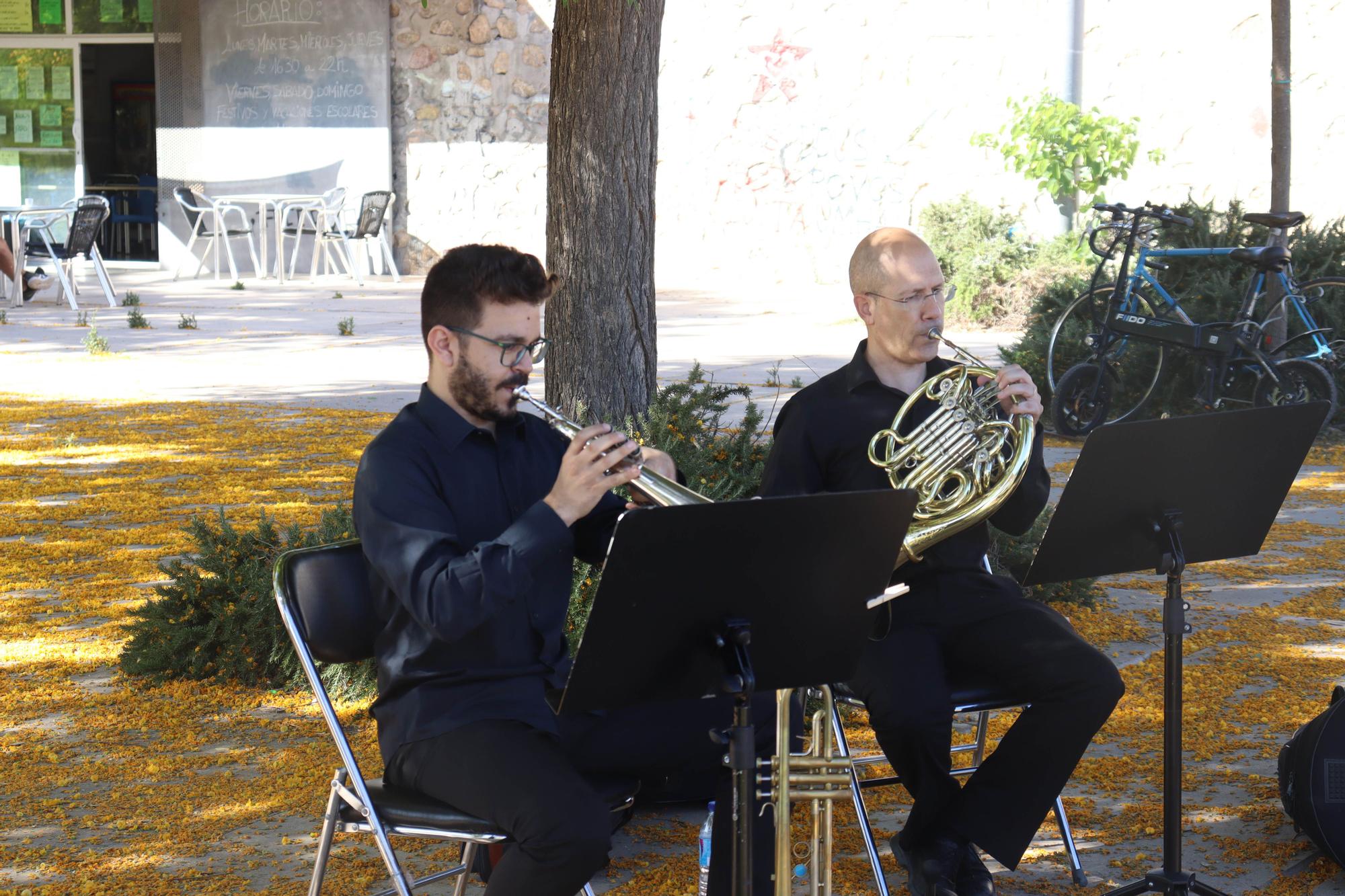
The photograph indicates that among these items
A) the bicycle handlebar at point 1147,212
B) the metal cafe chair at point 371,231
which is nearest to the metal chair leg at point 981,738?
the bicycle handlebar at point 1147,212

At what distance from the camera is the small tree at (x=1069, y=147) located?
44.8 feet

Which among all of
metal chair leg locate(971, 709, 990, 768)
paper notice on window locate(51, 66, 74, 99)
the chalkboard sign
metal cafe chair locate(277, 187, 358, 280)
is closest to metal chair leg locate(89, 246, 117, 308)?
metal cafe chair locate(277, 187, 358, 280)

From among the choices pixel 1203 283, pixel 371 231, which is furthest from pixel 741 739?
pixel 371 231

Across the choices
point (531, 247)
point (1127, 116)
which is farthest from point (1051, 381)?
point (531, 247)

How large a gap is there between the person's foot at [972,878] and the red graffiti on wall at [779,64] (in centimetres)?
1537

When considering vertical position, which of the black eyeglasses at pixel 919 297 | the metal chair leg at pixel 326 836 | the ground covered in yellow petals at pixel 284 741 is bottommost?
the ground covered in yellow petals at pixel 284 741

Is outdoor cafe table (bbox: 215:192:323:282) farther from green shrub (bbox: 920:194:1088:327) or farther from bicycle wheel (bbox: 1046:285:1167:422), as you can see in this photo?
bicycle wheel (bbox: 1046:285:1167:422)

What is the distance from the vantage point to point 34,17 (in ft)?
66.6

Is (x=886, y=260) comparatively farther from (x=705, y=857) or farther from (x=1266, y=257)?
(x=1266, y=257)

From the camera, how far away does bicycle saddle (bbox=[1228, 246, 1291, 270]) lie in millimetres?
8484

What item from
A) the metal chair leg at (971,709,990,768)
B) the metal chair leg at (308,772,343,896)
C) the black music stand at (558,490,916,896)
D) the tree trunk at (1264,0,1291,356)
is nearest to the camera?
the black music stand at (558,490,916,896)

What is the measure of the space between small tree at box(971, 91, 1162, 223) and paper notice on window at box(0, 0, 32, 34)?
529 inches

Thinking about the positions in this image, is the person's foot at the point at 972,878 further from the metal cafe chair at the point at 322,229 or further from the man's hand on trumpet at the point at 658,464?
the metal cafe chair at the point at 322,229

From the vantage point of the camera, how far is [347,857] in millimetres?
3668
